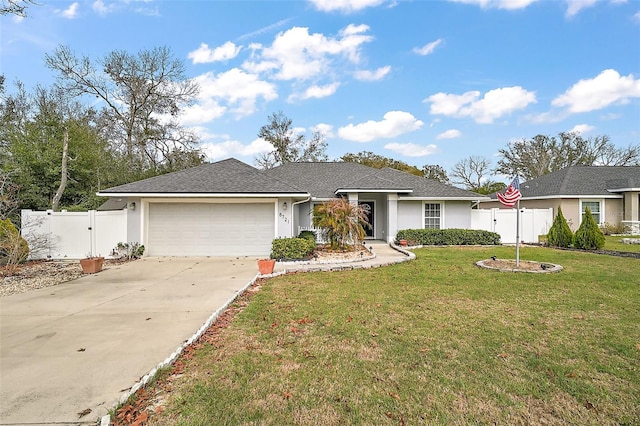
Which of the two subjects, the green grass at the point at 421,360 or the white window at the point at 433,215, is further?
the white window at the point at 433,215

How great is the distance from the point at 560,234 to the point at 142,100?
28.3 meters

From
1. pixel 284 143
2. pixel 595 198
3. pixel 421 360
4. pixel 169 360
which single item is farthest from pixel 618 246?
pixel 284 143

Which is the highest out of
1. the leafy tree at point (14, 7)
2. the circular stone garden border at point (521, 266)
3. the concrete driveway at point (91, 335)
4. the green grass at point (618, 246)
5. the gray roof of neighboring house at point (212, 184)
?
the leafy tree at point (14, 7)

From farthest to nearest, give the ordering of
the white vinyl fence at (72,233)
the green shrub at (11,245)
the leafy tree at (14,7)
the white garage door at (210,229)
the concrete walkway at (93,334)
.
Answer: the white garage door at (210,229), the white vinyl fence at (72,233), the green shrub at (11,245), the leafy tree at (14,7), the concrete walkway at (93,334)

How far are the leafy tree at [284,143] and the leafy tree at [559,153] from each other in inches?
981

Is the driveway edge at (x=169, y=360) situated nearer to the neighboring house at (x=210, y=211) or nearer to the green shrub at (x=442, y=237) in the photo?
the neighboring house at (x=210, y=211)

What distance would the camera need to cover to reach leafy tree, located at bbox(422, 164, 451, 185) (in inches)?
1596

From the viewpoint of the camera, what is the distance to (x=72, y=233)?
1191 centimetres

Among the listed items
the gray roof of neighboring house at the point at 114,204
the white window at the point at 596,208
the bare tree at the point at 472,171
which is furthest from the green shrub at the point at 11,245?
the bare tree at the point at 472,171

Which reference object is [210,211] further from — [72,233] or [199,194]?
[72,233]

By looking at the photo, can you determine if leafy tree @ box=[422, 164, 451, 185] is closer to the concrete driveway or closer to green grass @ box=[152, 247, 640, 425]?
green grass @ box=[152, 247, 640, 425]

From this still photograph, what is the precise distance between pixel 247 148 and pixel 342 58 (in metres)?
18.7

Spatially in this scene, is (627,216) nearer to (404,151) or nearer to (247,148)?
(404,151)

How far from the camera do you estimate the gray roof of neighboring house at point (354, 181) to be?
15883 millimetres
